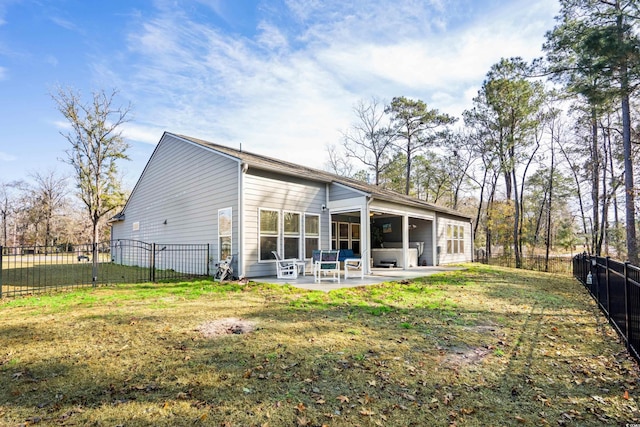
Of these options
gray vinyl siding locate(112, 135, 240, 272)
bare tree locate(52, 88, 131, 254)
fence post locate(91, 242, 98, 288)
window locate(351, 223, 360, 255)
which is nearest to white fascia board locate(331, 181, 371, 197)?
window locate(351, 223, 360, 255)

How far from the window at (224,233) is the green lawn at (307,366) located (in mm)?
3751

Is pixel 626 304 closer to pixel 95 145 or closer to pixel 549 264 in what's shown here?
pixel 549 264

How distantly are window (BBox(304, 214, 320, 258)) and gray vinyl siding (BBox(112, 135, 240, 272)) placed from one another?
258 cm

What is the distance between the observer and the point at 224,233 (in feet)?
33.5

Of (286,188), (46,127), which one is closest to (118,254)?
(46,127)

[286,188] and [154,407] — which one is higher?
[286,188]

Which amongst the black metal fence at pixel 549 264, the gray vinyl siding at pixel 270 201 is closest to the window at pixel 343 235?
the gray vinyl siding at pixel 270 201

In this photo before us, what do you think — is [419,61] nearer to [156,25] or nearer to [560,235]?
[156,25]

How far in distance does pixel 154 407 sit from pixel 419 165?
2898cm

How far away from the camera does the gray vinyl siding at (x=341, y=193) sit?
1109 cm

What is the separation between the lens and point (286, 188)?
10.7 metres

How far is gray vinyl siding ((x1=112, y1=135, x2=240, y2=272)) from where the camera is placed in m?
10.4

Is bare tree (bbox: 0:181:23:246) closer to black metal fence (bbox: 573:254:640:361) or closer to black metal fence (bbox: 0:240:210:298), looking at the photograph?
black metal fence (bbox: 0:240:210:298)

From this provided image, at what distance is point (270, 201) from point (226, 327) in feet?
19.2
